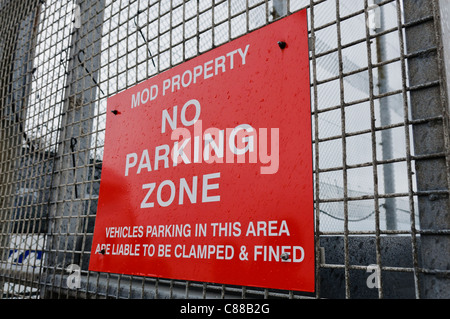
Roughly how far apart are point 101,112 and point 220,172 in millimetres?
784

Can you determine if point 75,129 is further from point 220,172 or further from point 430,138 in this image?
point 430,138

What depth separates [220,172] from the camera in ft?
3.76

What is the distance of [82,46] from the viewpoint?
1901 millimetres

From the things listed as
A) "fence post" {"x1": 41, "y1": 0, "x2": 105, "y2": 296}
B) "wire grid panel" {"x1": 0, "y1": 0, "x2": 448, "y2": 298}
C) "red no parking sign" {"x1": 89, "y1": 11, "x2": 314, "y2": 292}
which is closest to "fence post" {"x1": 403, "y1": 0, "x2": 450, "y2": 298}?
"wire grid panel" {"x1": 0, "y1": 0, "x2": 448, "y2": 298}

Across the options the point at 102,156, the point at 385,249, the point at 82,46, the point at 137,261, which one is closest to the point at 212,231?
the point at 137,261

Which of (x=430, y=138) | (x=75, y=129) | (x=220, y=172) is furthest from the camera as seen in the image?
(x=75, y=129)

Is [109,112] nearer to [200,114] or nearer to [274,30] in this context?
[200,114]

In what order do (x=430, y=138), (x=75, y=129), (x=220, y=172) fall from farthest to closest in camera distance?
(x=75, y=129)
(x=220, y=172)
(x=430, y=138)

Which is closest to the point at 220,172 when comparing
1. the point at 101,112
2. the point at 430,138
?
the point at 430,138

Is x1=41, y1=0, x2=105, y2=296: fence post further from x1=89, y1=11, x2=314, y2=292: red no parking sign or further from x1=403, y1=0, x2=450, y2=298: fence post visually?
x1=403, y1=0, x2=450, y2=298: fence post

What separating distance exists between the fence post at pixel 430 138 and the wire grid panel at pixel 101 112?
0.04 feet
